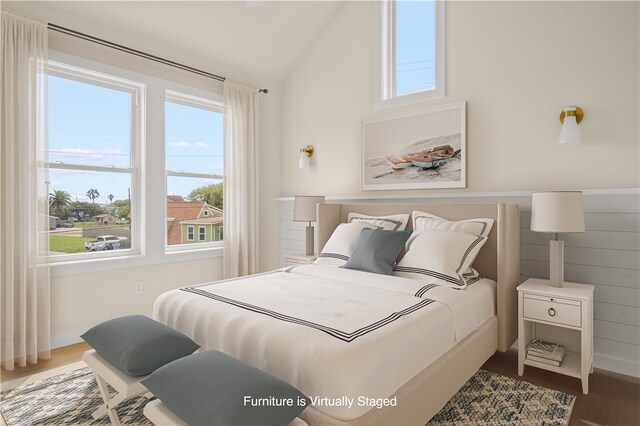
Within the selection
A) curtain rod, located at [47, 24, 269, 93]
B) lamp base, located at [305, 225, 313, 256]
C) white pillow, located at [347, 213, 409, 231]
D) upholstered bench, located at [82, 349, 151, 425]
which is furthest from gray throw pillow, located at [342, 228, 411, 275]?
curtain rod, located at [47, 24, 269, 93]

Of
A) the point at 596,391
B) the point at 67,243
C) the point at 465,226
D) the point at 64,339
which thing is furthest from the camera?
the point at 67,243

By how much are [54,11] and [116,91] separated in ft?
2.38

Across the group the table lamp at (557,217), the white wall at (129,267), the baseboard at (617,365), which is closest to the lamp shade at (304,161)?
the white wall at (129,267)

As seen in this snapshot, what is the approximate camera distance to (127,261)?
344cm

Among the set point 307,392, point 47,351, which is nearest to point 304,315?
point 307,392

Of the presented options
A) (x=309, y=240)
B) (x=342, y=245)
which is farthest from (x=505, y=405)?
(x=309, y=240)

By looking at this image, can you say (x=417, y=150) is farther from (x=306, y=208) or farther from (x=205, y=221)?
(x=205, y=221)

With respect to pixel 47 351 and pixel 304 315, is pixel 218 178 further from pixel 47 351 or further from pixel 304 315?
pixel 304 315

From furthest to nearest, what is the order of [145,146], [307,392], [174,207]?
[174,207] < [145,146] < [307,392]

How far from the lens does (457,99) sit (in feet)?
10.9

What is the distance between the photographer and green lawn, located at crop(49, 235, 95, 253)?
3.09 metres

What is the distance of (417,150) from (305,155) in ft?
4.62

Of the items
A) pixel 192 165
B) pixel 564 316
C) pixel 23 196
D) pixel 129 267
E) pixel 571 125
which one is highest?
pixel 571 125

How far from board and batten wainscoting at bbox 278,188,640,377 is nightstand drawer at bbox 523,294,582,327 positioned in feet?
1.61
